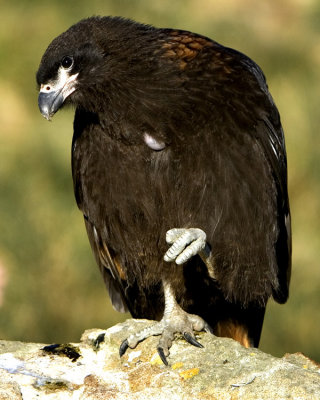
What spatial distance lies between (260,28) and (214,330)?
439cm

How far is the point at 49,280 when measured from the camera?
7504 mm

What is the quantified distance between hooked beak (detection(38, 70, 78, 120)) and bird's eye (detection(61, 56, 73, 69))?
0.04 meters

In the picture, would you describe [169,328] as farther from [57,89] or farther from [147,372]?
[57,89]

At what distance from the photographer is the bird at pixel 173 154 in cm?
506

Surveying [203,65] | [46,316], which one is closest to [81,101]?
[203,65]

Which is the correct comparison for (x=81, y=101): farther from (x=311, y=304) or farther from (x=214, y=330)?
(x=311, y=304)

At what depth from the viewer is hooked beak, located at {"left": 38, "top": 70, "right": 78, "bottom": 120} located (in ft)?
17.0

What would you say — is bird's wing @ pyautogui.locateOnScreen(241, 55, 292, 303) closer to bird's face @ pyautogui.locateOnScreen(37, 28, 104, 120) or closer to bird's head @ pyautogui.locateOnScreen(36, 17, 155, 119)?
bird's head @ pyautogui.locateOnScreen(36, 17, 155, 119)

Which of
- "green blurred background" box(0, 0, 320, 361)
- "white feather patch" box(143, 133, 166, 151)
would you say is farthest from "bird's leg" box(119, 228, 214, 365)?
"green blurred background" box(0, 0, 320, 361)

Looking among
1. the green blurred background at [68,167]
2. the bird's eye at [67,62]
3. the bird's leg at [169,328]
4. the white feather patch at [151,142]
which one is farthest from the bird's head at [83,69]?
the green blurred background at [68,167]

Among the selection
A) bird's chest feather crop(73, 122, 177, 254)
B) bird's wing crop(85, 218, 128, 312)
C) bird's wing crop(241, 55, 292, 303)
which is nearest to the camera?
bird's chest feather crop(73, 122, 177, 254)

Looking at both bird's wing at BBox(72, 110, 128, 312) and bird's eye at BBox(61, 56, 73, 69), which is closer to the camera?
bird's eye at BBox(61, 56, 73, 69)

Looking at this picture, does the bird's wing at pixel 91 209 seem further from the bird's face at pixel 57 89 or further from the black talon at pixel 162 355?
the black talon at pixel 162 355

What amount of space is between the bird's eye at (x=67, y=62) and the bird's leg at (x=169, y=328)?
125 centimetres
